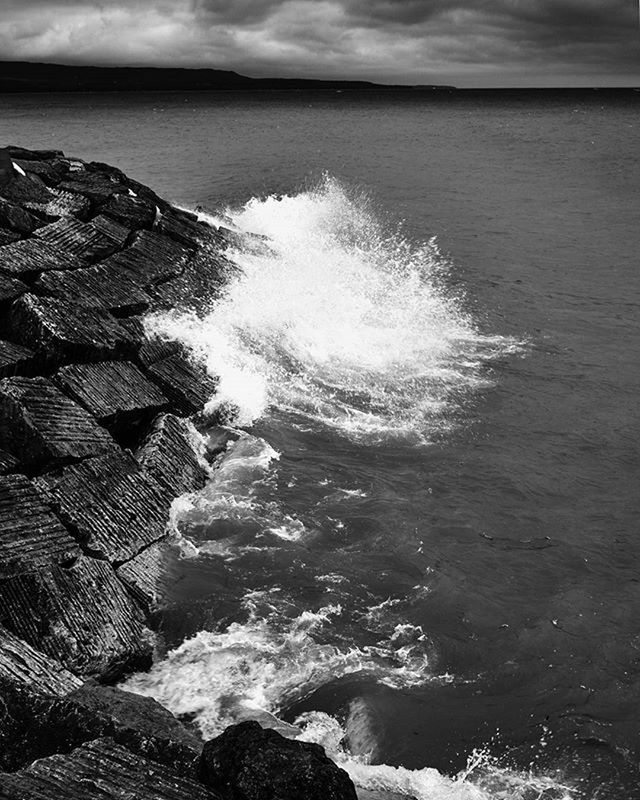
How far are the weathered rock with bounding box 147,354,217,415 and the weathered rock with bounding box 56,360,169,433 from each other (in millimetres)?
329

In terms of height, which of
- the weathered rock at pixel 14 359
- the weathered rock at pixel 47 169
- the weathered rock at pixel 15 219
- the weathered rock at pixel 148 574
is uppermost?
the weathered rock at pixel 47 169

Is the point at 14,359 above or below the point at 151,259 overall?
below

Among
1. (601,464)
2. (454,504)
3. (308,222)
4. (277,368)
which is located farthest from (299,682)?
(308,222)

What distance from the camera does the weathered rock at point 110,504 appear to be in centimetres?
624

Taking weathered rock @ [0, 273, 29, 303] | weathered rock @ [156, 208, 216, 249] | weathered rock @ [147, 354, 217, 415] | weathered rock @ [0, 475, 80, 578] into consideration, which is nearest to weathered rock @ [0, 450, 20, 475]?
weathered rock @ [0, 475, 80, 578]

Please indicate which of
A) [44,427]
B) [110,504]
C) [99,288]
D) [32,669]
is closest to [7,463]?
[44,427]

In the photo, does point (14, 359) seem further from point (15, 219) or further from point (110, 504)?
point (15, 219)

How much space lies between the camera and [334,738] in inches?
201

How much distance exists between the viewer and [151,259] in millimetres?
11656

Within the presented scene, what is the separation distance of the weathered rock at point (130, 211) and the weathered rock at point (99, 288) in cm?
221

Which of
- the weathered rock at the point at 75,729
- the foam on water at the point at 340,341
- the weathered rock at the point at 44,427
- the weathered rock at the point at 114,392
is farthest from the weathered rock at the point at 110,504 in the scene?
the foam on water at the point at 340,341

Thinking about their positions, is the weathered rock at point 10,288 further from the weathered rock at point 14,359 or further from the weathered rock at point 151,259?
the weathered rock at point 151,259

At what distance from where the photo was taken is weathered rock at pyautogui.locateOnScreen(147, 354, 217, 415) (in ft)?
29.3

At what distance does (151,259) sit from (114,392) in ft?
13.9
